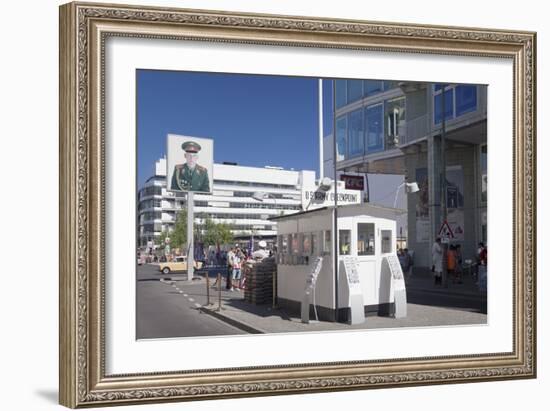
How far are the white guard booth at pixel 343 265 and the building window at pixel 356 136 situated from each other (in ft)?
2.15

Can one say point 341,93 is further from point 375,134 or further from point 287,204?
point 375,134

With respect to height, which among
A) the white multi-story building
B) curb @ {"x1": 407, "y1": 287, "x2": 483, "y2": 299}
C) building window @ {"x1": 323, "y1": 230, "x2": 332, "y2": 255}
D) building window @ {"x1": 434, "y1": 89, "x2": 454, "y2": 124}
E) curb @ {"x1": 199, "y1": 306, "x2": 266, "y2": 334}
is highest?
building window @ {"x1": 434, "y1": 89, "x2": 454, "y2": 124}

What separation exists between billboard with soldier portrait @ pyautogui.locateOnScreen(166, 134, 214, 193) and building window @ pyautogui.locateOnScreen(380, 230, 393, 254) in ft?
7.89

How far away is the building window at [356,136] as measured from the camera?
9.47 metres

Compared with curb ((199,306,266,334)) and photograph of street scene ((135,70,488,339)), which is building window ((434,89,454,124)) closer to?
photograph of street scene ((135,70,488,339))

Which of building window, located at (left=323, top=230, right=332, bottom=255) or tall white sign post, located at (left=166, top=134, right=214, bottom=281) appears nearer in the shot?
tall white sign post, located at (left=166, top=134, right=214, bottom=281)

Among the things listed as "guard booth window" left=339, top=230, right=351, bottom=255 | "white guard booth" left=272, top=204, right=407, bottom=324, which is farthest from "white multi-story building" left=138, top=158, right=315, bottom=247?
"guard booth window" left=339, top=230, right=351, bottom=255

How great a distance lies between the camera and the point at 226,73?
25.0 ft

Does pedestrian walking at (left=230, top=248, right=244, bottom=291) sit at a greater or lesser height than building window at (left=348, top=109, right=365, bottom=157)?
lesser

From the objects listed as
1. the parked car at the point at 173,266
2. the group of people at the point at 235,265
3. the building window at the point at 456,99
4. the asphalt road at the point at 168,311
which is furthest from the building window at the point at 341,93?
the asphalt road at the point at 168,311

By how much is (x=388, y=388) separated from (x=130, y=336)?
2664mm

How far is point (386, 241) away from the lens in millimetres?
9438

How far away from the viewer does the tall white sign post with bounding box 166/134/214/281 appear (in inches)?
301

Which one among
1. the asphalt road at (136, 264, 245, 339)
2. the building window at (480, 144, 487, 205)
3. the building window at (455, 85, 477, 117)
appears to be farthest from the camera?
the building window at (480, 144, 487, 205)
